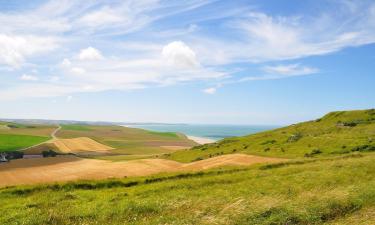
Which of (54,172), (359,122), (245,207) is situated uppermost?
(359,122)

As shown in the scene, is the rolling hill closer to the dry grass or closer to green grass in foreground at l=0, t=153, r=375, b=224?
green grass in foreground at l=0, t=153, r=375, b=224

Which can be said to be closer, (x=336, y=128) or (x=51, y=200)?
(x=51, y=200)

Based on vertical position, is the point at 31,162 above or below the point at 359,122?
below

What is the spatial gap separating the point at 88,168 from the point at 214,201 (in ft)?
197

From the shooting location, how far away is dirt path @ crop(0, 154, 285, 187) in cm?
6139

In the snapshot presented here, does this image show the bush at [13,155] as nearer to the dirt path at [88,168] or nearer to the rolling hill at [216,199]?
the dirt path at [88,168]

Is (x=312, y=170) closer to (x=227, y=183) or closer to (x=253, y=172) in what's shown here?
(x=253, y=172)

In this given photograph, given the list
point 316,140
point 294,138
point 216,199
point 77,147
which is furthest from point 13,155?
point 216,199

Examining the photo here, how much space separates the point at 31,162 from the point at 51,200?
70.5 meters

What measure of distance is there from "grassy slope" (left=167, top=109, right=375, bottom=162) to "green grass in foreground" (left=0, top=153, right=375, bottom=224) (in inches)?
1067

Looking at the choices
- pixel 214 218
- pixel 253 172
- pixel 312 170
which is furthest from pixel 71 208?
pixel 312 170

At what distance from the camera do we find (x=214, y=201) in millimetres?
A: 25562

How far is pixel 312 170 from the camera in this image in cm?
3788

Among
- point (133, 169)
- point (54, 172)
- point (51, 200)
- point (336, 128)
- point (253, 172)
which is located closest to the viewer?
point (51, 200)
